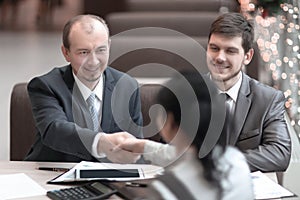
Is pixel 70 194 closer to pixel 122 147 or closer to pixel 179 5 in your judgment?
pixel 122 147

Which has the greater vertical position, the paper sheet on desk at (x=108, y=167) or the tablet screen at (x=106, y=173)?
the tablet screen at (x=106, y=173)

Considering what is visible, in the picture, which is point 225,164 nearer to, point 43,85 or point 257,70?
point 43,85

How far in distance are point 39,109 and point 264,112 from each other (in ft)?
2.98

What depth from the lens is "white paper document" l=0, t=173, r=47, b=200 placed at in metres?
2.47

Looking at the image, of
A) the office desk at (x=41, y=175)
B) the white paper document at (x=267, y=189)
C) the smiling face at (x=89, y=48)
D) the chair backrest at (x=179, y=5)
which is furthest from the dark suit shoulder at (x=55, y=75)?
the chair backrest at (x=179, y=5)

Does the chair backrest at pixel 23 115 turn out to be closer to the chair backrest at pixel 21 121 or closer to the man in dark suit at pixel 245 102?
the chair backrest at pixel 21 121

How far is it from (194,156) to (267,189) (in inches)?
32.5

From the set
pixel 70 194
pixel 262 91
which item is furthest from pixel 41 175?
pixel 262 91

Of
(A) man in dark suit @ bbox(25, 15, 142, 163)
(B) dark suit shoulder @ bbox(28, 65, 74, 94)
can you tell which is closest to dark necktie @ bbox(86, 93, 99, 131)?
(A) man in dark suit @ bbox(25, 15, 142, 163)

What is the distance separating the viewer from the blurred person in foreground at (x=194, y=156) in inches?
67.2

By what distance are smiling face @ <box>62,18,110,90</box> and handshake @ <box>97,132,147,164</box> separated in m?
0.33

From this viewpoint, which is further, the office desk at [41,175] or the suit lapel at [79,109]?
the suit lapel at [79,109]

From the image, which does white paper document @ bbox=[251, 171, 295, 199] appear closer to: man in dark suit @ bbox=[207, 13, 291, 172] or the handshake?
man in dark suit @ bbox=[207, 13, 291, 172]

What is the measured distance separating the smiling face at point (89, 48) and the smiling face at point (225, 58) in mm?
428
